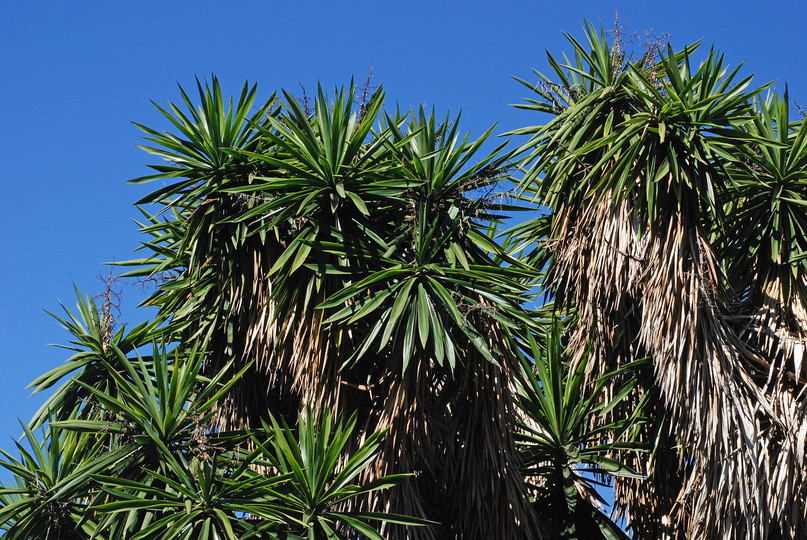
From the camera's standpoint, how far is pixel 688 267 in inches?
267

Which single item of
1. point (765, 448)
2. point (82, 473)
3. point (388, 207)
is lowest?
point (82, 473)

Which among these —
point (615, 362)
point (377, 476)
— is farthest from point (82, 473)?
point (615, 362)

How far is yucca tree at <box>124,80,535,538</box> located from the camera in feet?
20.9

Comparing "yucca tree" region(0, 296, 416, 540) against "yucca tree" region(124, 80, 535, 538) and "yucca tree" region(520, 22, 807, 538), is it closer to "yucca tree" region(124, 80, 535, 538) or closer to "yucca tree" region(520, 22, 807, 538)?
"yucca tree" region(124, 80, 535, 538)

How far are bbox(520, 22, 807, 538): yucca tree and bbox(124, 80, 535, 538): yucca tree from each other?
908mm

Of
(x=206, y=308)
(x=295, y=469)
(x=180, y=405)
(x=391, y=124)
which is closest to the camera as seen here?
(x=295, y=469)

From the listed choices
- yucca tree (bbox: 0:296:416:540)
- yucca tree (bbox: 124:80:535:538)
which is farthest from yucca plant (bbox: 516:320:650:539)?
yucca tree (bbox: 0:296:416:540)

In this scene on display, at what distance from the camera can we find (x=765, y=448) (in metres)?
6.37

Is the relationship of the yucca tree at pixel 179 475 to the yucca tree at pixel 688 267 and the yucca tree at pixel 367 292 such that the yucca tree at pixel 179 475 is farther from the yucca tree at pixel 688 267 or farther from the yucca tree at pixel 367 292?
the yucca tree at pixel 688 267

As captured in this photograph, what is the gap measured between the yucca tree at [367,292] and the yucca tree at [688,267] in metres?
→ 0.91

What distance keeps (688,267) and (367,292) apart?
2338mm

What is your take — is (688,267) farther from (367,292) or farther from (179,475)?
(179,475)

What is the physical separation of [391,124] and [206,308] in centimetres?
207

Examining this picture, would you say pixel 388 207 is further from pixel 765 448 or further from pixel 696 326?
pixel 765 448
